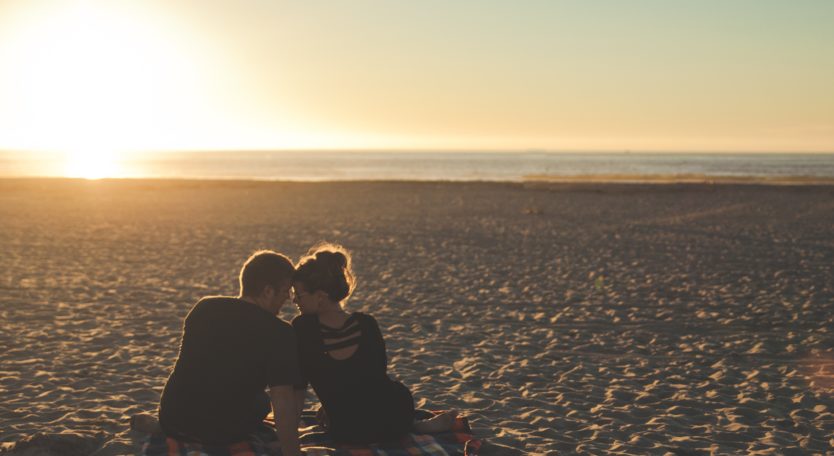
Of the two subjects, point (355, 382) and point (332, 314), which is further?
point (355, 382)

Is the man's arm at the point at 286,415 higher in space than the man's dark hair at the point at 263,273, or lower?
lower

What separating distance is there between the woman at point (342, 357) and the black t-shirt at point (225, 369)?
0.33 meters

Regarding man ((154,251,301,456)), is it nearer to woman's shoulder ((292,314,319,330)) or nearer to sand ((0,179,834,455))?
woman's shoulder ((292,314,319,330))

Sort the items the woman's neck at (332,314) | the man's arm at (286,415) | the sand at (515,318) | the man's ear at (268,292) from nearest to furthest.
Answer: the man's arm at (286,415) < the man's ear at (268,292) < the woman's neck at (332,314) < the sand at (515,318)

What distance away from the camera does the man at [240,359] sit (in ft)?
15.7

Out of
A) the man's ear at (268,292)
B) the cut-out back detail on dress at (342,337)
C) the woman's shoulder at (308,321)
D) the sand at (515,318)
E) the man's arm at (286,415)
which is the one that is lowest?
the sand at (515,318)

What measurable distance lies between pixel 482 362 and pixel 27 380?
487 cm

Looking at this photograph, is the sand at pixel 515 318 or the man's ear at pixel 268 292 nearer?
the man's ear at pixel 268 292

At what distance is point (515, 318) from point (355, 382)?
19.4 ft

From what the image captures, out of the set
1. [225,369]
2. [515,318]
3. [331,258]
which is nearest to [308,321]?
[331,258]

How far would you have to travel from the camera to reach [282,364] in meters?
4.78

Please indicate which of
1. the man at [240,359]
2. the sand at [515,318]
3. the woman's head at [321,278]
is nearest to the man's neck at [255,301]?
the man at [240,359]

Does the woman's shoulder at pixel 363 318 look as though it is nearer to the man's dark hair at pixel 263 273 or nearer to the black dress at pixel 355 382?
the black dress at pixel 355 382

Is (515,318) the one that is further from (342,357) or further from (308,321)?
(308,321)
